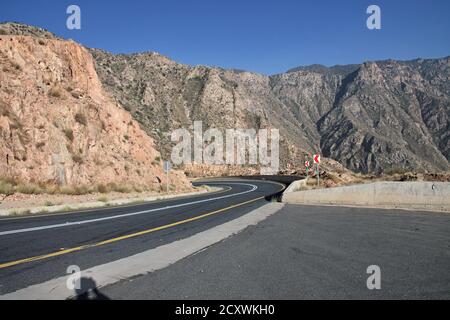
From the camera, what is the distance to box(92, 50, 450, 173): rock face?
82000mm

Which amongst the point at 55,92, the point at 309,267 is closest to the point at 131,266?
the point at 309,267

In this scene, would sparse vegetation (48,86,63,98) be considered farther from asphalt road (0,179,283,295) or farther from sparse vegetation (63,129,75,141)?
asphalt road (0,179,283,295)

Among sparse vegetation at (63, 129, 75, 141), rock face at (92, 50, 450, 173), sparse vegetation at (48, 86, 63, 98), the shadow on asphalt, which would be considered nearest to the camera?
the shadow on asphalt

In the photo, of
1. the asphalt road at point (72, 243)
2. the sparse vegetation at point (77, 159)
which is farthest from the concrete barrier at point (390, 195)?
the sparse vegetation at point (77, 159)

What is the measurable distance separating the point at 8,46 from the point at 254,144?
6453 cm

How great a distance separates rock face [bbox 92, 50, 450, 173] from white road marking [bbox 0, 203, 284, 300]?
109 feet

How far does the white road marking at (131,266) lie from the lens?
4.31 meters

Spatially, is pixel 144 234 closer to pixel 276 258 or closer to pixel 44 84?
pixel 276 258

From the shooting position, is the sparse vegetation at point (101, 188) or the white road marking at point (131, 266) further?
the sparse vegetation at point (101, 188)

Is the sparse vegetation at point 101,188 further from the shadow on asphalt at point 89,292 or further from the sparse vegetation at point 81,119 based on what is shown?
the shadow on asphalt at point 89,292

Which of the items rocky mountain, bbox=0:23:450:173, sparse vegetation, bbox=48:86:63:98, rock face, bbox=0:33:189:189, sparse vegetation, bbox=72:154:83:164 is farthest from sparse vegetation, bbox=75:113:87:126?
rocky mountain, bbox=0:23:450:173

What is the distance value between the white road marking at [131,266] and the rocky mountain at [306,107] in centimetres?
3242
